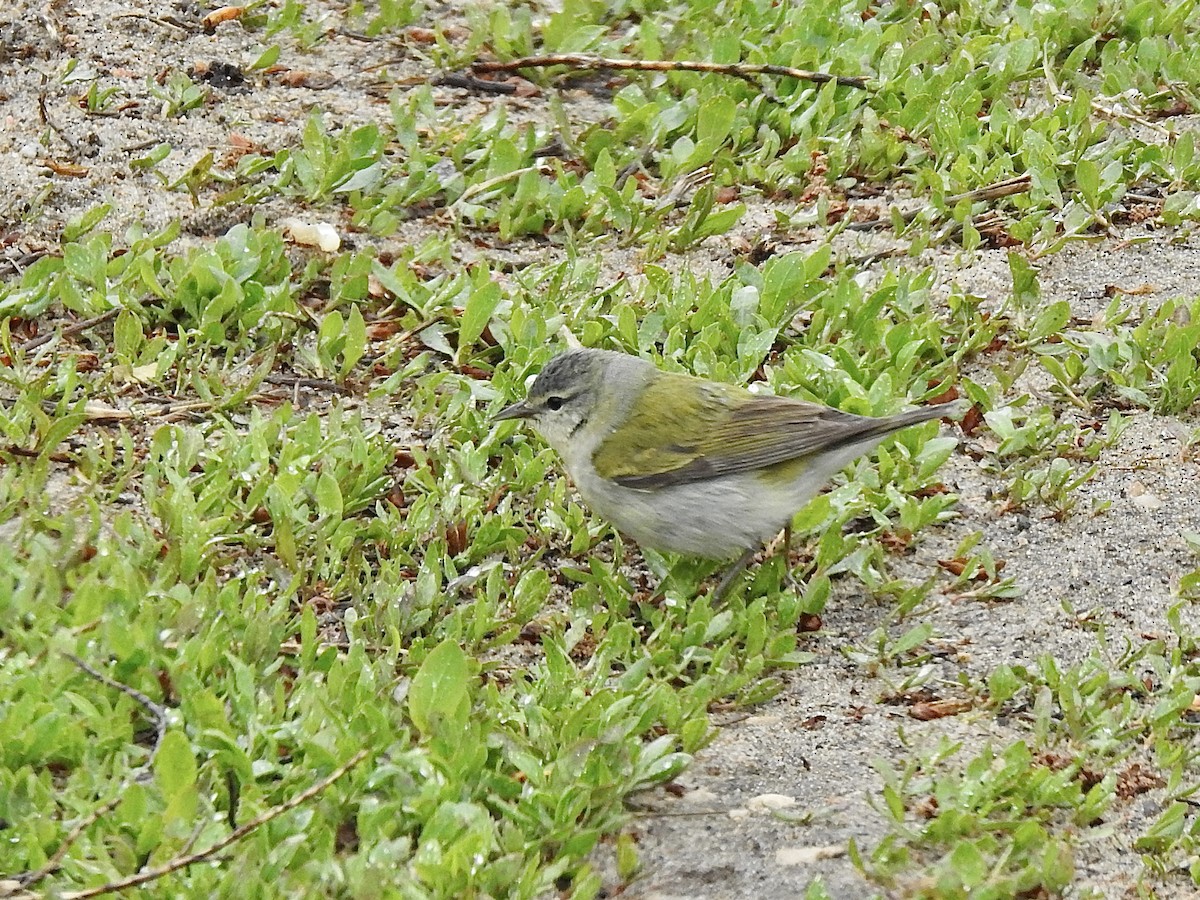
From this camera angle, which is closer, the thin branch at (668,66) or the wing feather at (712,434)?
the wing feather at (712,434)

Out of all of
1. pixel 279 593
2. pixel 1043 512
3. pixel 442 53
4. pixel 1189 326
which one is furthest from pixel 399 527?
pixel 442 53

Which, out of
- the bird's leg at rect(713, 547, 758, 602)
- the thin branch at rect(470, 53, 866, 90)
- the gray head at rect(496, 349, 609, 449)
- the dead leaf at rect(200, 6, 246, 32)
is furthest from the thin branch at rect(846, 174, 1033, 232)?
the dead leaf at rect(200, 6, 246, 32)

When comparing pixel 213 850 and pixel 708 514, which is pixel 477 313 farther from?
pixel 213 850

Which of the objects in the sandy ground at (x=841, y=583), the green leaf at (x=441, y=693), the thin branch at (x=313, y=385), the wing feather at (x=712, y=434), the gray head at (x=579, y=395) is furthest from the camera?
the thin branch at (x=313, y=385)

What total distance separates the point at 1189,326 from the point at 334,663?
3.74 meters

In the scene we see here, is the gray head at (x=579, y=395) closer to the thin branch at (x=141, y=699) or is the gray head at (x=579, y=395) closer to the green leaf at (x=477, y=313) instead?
the green leaf at (x=477, y=313)

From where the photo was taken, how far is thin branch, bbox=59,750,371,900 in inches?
143

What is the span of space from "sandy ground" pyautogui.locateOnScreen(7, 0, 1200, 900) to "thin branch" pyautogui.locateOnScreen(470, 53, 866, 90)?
0.69ft

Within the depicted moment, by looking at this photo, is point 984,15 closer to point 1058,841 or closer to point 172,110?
point 172,110

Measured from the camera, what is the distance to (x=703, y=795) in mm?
4387

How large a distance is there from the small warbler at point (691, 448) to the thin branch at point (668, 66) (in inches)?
111

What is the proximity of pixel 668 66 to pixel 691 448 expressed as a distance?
324 cm

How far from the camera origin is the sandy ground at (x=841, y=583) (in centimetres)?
423

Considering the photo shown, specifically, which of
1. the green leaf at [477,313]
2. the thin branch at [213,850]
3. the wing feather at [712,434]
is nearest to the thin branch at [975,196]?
the green leaf at [477,313]
